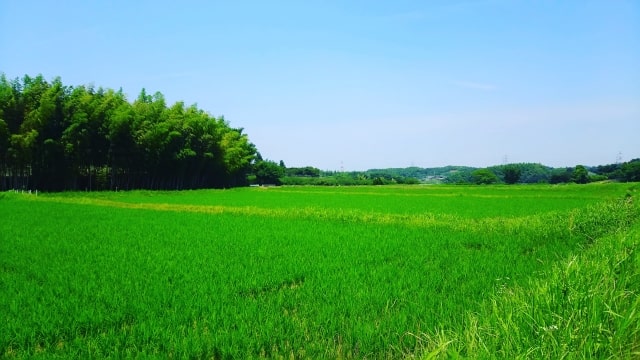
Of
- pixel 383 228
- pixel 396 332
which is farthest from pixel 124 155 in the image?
pixel 396 332

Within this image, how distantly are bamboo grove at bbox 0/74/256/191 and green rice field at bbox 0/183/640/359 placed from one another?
19.5 m

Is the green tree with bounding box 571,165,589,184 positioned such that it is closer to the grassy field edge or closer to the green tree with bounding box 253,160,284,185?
the green tree with bounding box 253,160,284,185

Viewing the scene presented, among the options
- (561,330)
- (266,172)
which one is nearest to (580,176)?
(266,172)

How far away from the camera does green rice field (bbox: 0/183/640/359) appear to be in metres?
2.87

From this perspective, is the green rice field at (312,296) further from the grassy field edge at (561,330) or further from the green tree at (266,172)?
the green tree at (266,172)

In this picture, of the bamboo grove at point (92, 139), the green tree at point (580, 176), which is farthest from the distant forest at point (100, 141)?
the green tree at point (580, 176)

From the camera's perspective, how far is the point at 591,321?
261 centimetres

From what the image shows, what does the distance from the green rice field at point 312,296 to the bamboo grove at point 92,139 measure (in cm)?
1945

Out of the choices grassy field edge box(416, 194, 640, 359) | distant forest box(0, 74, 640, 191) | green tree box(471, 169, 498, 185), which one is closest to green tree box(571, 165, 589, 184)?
green tree box(471, 169, 498, 185)

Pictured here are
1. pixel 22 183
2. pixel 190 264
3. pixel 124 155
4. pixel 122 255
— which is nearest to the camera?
pixel 190 264

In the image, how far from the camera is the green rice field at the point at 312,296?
9.41 ft

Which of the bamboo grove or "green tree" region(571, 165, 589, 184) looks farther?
"green tree" region(571, 165, 589, 184)

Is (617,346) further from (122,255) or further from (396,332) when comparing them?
(122,255)

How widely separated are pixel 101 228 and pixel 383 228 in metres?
7.94
